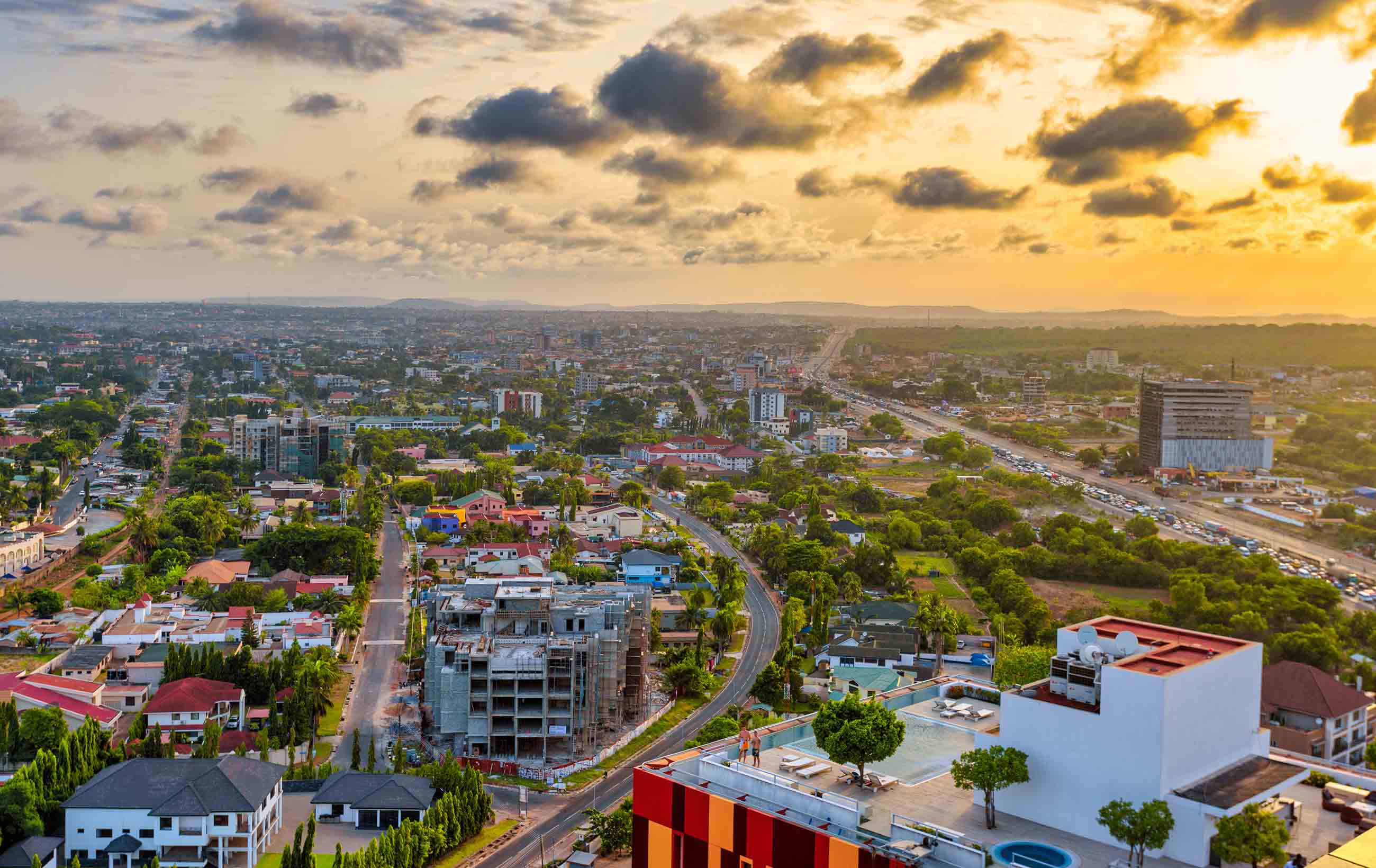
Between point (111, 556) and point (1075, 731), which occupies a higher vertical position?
point (1075, 731)

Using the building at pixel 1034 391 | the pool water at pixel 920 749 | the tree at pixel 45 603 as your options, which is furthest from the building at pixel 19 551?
the building at pixel 1034 391

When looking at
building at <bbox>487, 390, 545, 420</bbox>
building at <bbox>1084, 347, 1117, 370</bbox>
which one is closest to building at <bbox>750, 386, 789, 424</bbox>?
building at <bbox>487, 390, 545, 420</bbox>

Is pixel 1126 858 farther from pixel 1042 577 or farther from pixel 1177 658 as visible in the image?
pixel 1042 577

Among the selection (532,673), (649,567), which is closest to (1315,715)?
(532,673)

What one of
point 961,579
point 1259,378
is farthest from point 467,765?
point 1259,378

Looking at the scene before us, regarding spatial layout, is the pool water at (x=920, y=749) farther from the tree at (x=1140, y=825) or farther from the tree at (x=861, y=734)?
the tree at (x=1140, y=825)

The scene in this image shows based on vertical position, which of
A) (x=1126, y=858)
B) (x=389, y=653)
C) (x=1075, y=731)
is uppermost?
(x=1075, y=731)
